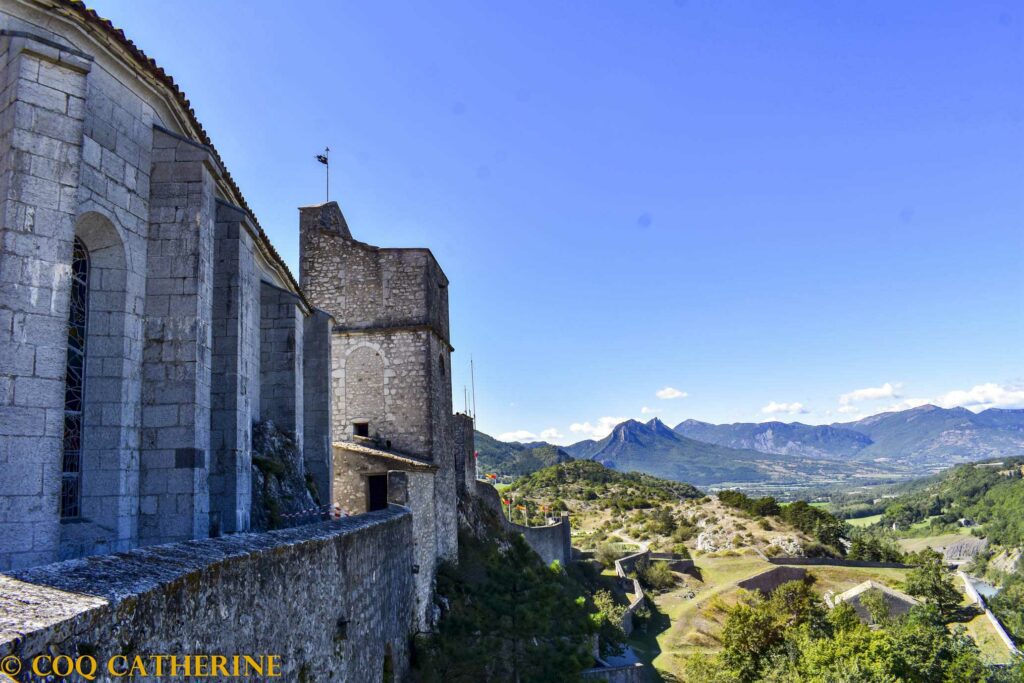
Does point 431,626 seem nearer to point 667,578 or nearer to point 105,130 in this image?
point 105,130

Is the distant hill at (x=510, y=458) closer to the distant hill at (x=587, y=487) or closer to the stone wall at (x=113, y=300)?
the distant hill at (x=587, y=487)

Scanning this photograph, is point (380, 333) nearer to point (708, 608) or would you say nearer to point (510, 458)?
point (708, 608)

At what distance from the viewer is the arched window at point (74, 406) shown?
21.8 ft

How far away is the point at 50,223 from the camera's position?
5.86 metres

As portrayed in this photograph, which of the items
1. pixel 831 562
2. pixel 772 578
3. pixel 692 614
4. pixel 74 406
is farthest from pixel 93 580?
pixel 831 562

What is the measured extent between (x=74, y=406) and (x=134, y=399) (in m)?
0.55

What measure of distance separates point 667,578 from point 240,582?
41438 millimetres

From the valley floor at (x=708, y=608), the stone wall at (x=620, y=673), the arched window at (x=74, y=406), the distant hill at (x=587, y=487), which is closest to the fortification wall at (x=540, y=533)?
the valley floor at (x=708, y=608)

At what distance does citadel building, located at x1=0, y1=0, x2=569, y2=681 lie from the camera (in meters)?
4.38

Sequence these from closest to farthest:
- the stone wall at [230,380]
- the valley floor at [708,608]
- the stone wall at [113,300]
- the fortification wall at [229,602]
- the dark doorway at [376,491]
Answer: the fortification wall at [229,602] → the stone wall at [113,300] → the stone wall at [230,380] → the dark doorway at [376,491] → the valley floor at [708,608]

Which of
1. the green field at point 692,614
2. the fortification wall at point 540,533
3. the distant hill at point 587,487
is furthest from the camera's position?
the distant hill at point 587,487

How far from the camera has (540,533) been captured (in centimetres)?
3331

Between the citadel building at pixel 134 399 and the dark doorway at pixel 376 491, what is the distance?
449 cm

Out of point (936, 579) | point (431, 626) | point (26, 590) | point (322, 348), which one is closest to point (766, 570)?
point (936, 579)
